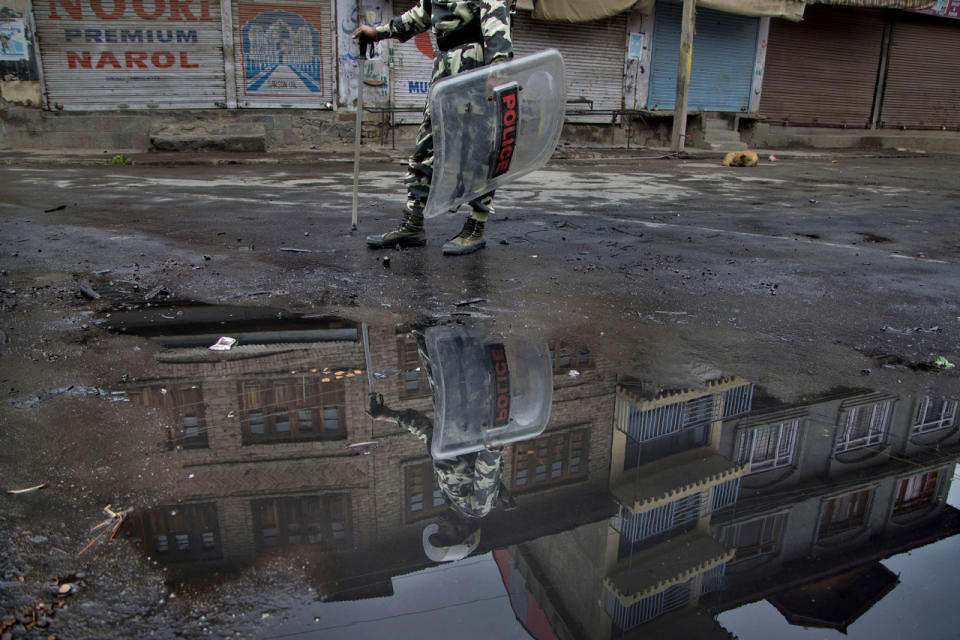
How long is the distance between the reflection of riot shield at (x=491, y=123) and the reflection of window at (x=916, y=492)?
8.86 feet

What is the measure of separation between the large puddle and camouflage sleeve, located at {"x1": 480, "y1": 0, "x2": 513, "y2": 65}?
6.90ft

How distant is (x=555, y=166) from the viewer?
38.0 feet

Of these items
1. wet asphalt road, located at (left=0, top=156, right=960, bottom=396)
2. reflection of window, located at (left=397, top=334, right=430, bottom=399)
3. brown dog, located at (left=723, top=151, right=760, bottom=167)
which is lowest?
reflection of window, located at (left=397, top=334, right=430, bottom=399)

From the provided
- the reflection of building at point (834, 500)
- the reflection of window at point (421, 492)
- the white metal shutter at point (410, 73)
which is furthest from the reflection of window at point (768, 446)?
the white metal shutter at point (410, 73)

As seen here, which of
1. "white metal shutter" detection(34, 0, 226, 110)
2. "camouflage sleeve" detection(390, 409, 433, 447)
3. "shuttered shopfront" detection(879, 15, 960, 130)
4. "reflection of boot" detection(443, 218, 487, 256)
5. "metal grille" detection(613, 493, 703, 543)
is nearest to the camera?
"metal grille" detection(613, 493, 703, 543)

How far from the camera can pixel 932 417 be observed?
2.17m

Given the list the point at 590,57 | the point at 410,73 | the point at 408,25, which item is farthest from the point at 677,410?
the point at 590,57

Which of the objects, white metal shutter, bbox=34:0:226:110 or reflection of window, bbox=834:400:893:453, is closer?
reflection of window, bbox=834:400:893:453

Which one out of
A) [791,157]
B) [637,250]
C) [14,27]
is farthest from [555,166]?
[14,27]

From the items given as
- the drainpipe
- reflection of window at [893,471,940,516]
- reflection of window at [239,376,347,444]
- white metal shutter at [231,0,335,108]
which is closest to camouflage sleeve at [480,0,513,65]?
reflection of window at [239,376,347,444]

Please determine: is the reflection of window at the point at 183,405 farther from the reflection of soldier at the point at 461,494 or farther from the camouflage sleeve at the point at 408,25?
the camouflage sleeve at the point at 408,25

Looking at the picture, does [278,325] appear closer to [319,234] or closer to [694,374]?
[694,374]

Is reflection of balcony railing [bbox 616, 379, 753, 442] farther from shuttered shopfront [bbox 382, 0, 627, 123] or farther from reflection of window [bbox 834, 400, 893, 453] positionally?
shuttered shopfront [bbox 382, 0, 627, 123]

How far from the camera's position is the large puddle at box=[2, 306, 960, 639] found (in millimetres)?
1369
